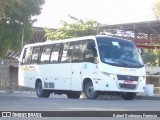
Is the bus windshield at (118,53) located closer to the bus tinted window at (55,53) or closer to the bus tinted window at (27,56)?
the bus tinted window at (55,53)

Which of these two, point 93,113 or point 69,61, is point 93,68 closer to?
point 69,61

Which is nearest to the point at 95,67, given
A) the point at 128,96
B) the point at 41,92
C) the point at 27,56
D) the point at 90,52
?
the point at 90,52

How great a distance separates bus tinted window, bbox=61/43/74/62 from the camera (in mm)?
20250

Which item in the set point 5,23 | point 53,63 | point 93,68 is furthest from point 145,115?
point 5,23

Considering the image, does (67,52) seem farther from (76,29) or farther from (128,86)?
(76,29)

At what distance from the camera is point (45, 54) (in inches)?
883

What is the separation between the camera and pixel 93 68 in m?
18.3

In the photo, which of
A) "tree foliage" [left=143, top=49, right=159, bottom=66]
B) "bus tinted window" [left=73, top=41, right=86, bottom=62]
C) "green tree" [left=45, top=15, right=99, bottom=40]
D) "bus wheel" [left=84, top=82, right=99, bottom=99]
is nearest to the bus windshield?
"bus tinted window" [left=73, top=41, right=86, bottom=62]

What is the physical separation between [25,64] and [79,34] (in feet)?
80.1

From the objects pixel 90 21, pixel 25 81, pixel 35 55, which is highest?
pixel 90 21

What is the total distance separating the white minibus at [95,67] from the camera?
18.0 m

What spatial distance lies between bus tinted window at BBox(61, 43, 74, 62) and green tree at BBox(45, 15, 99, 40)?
1080 inches

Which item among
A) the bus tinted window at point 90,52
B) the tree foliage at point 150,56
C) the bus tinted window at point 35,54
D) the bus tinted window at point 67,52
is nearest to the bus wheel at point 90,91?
the bus tinted window at point 90,52

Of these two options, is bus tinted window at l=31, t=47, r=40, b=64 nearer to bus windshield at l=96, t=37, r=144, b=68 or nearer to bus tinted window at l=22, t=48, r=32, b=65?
bus tinted window at l=22, t=48, r=32, b=65
